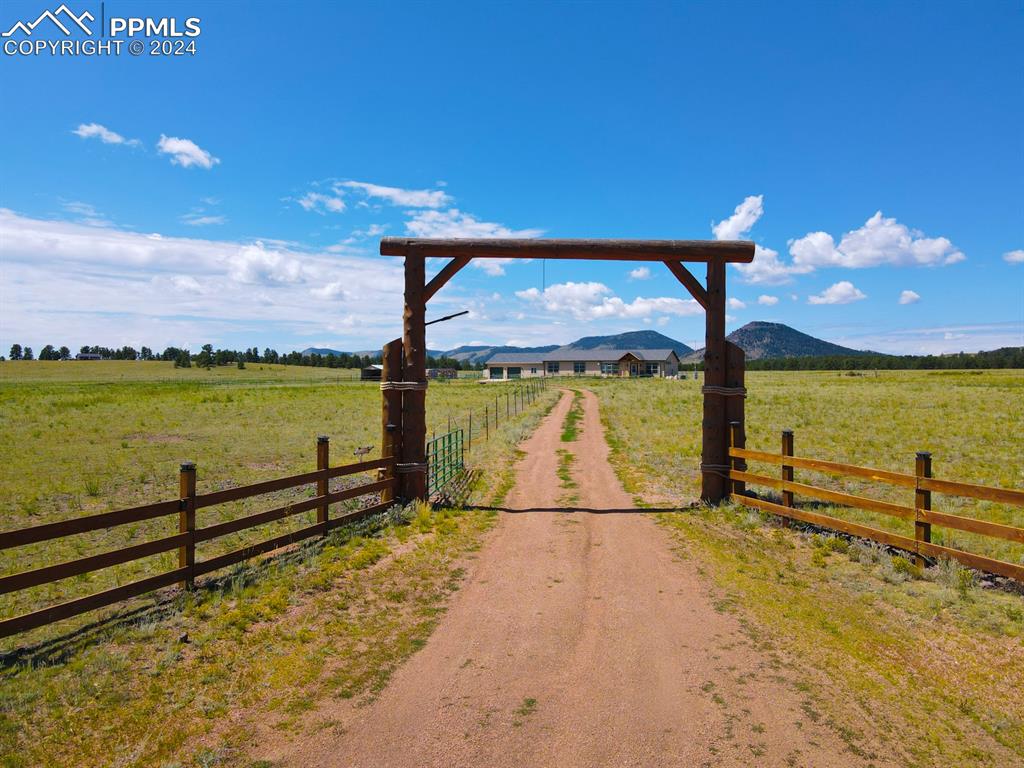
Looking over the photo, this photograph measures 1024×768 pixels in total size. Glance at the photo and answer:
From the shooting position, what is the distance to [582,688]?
16.5 feet

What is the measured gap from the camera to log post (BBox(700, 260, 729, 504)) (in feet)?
37.8

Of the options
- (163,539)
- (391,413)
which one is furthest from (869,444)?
(163,539)

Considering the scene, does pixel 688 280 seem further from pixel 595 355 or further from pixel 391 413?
pixel 595 355

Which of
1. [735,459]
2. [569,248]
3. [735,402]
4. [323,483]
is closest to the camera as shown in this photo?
[323,483]

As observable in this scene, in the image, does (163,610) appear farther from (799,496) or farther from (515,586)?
(799,496)

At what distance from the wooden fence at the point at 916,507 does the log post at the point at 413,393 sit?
20.6 ft

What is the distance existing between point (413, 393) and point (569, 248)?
418 cm

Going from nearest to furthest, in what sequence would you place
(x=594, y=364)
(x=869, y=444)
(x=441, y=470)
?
(x=441, y=470) → (x=869, y=444) → (x=594, y=364)

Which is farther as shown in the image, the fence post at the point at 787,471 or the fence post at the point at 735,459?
the fence post at the point at 735,459

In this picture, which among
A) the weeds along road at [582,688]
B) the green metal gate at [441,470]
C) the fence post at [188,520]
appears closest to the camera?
the weeds along road at [582,688]

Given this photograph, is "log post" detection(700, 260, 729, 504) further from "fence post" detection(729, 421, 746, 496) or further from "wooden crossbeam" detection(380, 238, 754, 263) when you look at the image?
"wooden crossbeam" detection(380, 238, 754, 263)

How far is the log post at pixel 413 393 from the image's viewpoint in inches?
449

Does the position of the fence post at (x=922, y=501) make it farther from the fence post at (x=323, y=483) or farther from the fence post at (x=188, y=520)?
the fence post at (x=188, y=520)

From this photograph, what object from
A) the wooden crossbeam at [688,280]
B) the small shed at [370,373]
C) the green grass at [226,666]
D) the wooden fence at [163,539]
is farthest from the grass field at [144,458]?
the small shed at [370,373]
